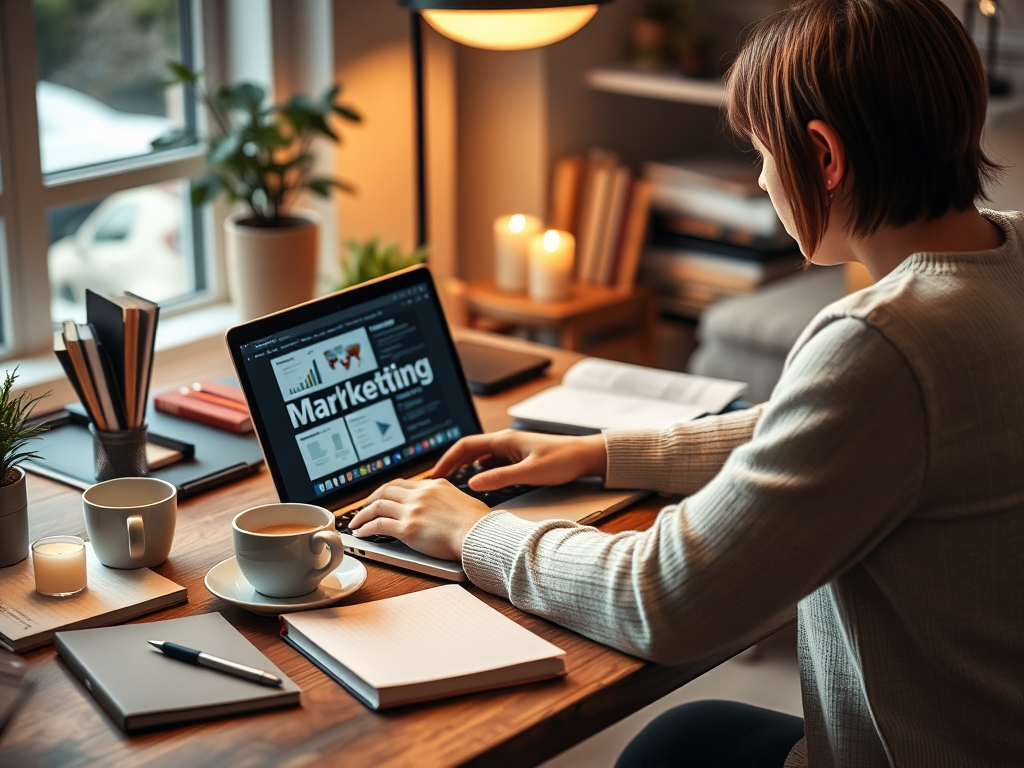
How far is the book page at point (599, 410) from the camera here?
150cm

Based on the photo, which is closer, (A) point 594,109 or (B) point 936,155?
(B) point 936,155

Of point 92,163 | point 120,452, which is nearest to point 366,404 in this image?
point 120,452

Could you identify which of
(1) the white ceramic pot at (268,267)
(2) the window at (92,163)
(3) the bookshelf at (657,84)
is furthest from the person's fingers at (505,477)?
(3) the bookshelf at (657,84)

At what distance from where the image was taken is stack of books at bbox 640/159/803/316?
289 cm

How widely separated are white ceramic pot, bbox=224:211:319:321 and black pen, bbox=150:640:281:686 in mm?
1113

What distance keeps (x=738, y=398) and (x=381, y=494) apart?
60 cm

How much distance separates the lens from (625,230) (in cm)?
292

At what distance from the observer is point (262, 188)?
2191 millimetres

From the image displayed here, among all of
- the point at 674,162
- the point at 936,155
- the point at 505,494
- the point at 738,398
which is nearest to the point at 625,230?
the point at 674,162

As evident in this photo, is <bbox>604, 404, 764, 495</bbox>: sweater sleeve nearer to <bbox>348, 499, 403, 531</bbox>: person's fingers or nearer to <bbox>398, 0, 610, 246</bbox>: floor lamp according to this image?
<bbox>348, 499, 403, 531</bbox>: person's fingers

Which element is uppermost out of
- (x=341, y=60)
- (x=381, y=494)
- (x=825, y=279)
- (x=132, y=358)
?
(x=341, y=60)

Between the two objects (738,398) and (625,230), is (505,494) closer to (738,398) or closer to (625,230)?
(738,398)

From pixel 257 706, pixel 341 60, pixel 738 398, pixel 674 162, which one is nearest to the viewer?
pixel 257 706

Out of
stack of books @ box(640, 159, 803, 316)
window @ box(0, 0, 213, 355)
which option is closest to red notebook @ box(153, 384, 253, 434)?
window @ box(0, 0, 213, 355)
